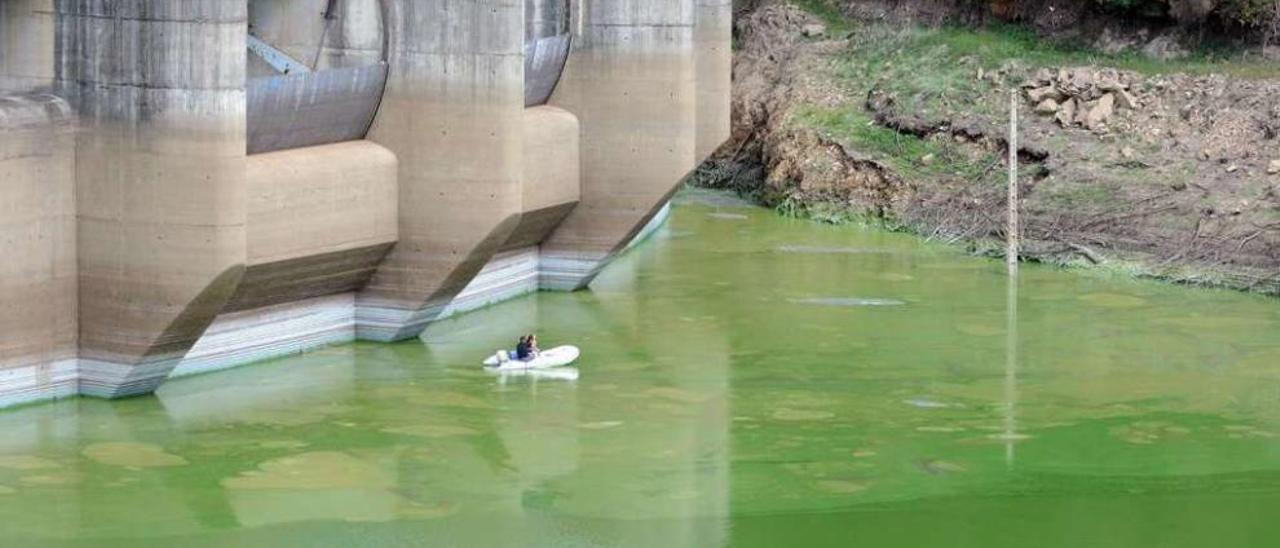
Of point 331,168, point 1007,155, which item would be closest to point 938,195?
point 1007,155

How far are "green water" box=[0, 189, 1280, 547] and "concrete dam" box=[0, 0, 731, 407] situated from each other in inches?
25.1

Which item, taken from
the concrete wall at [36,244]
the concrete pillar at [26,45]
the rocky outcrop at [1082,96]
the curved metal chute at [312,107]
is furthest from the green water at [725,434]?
the rocky outcrop at [1082,96]

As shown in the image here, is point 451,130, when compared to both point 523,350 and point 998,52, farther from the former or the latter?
point 998,52

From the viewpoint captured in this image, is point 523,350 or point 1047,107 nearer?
point 523,350

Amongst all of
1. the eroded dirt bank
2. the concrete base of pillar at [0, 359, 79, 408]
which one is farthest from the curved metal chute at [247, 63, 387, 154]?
the eroded dirt bank

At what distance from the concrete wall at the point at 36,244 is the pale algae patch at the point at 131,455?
1449 millimetres

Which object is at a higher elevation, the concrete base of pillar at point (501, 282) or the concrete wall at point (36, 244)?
the concrete wall at point (36, 244)

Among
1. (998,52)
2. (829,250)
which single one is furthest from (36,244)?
(998,52)

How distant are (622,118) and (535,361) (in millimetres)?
6015

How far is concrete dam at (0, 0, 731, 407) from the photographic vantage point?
23.3 meters

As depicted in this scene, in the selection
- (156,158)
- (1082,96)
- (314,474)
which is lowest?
(314,474)

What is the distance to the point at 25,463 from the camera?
2195cm

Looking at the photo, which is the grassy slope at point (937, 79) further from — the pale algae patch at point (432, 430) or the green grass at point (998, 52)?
the pale algae patch at point (432, 430)

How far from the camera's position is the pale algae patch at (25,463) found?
859 inches
